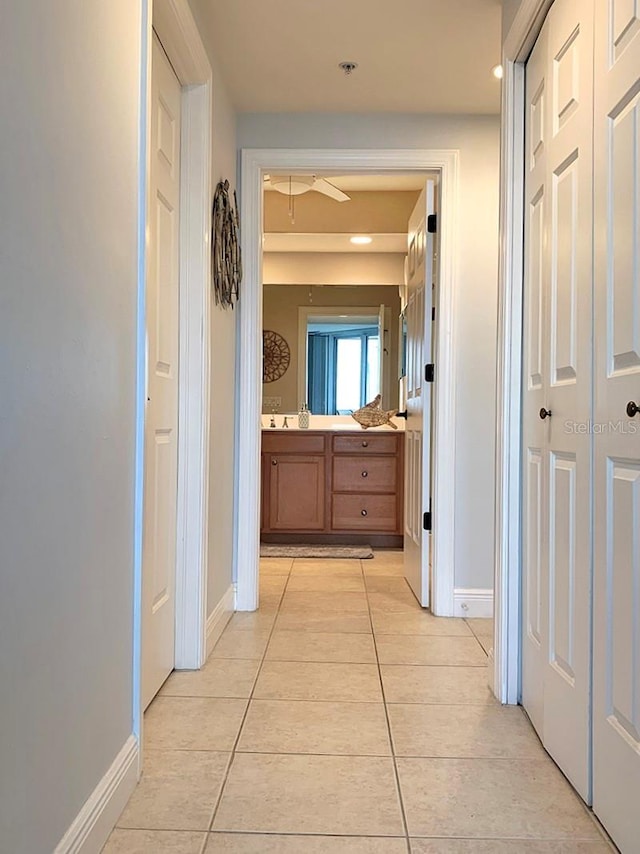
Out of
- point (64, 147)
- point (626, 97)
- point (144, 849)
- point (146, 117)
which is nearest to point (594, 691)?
point (144, 849)

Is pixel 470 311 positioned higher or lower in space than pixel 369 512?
higher

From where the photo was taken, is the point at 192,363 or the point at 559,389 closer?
the point at 559,389

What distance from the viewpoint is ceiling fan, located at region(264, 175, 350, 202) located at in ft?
13.9

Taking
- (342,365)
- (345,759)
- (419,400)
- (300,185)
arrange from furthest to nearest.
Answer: (342,365) → (300,185) → (419,400) → (345,759)

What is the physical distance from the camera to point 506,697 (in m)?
2.21

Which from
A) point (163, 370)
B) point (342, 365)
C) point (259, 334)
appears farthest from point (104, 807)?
point (342, 365)

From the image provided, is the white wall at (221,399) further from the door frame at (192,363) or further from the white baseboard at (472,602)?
the white baseboard at (472,602)

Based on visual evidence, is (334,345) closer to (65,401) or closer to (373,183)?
(373,183)

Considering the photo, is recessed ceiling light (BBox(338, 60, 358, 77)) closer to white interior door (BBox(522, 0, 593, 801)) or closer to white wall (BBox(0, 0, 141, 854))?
white interior door (BBox(522, 0, 593, 801))

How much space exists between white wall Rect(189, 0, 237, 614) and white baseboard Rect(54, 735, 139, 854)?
1.12m

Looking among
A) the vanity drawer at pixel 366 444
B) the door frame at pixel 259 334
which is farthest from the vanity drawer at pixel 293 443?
the door frame at pixel 259 334

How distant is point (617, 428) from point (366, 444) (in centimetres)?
367

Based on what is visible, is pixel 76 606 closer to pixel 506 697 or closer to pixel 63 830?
pixel 63 830

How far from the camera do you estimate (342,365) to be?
5.80 m
